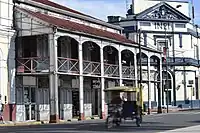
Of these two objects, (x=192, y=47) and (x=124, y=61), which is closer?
(x=124, y=61)

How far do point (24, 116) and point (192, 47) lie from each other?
117ft

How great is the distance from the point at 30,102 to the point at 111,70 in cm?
864

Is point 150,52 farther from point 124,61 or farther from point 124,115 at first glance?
point 124,115

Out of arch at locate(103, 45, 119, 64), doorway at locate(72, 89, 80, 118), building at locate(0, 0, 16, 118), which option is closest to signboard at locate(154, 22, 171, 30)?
arch at locate(103, 45, 119, 64)

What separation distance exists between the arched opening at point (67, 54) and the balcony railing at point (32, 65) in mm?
1117

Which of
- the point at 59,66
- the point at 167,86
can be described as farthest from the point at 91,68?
the point at 167,86

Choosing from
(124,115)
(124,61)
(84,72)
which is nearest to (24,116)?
(84,72)

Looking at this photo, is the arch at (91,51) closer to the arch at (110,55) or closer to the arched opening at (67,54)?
the arch at (110,55)

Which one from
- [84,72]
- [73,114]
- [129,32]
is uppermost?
[129,32]

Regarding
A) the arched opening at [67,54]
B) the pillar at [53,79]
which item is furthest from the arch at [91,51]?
the pillar at [53,79]

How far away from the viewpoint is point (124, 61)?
4909 centimetres

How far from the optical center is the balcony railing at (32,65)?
34.7m

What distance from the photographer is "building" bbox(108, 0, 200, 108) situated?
62.8 metres

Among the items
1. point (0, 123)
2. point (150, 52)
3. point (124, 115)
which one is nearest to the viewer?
point (124, 115)
